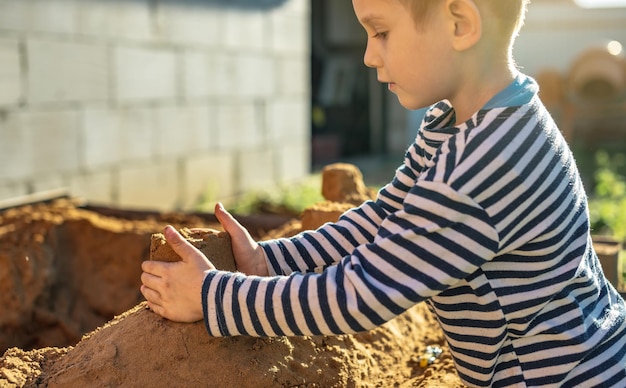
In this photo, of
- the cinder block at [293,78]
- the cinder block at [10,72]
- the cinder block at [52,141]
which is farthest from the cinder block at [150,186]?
the cinder block at [293,78]

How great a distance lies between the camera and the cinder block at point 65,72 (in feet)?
15.4

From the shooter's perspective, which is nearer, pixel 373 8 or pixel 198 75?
pixel 373 8

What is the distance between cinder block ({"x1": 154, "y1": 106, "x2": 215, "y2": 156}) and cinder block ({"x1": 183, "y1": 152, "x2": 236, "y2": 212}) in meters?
0.12

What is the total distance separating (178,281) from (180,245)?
8 centimetres

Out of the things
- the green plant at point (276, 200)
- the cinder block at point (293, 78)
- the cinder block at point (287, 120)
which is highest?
the cinder block at point (293, 78)

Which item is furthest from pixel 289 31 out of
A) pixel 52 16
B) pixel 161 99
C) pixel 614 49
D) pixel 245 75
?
pixel 614 49

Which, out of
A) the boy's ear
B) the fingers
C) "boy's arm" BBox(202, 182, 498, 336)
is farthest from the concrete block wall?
the boy's ear

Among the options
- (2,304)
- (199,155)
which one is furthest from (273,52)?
(2,304)

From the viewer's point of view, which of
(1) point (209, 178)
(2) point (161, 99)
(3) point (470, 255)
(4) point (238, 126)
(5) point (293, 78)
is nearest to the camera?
(3) point (470, 255)

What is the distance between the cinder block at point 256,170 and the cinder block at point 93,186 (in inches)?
73.4

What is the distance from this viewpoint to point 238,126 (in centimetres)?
711

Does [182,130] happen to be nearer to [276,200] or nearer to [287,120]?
[276,200]

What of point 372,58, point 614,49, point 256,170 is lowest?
point 256,170

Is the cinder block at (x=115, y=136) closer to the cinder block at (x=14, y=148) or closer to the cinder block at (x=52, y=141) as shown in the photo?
the cinder block at (x=52, y=141)
